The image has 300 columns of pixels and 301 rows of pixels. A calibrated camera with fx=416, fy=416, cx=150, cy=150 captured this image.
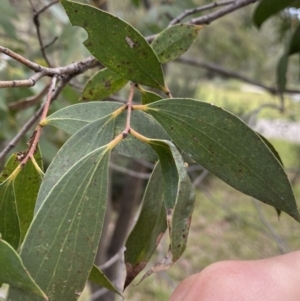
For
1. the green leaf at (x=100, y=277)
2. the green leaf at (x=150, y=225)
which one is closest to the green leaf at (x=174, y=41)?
the green leaf at (x=150, y=225)

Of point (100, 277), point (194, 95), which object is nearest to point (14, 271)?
point (100, 277)

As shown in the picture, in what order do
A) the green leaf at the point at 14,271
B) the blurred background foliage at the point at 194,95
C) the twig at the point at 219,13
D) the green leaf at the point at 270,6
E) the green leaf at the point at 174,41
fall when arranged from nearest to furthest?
the green leaf at the point at 14,271, the green leaf at the point at 174,41, the twig at the point at 219,13, the green leaf at the point at 270,6, the blurred background foliage at the point at 194,95

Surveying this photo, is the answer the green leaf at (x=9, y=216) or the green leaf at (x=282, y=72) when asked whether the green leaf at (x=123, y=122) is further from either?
the green leaf at (x=282, y=72)

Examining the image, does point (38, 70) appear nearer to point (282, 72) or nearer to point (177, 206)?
point (177, 206)

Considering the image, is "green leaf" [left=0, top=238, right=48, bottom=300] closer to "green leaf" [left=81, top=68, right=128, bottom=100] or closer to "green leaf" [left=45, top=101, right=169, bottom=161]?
"green leaf" [left=45, top=101, right=169, bottom=161]

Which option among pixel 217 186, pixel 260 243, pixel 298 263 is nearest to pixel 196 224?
pixel 260 243

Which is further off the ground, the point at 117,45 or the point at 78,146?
the point at 117,45

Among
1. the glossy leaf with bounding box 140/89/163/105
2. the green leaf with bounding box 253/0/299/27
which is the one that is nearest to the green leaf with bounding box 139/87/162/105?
the glossy leaf with bounding box 140/89/163/105
